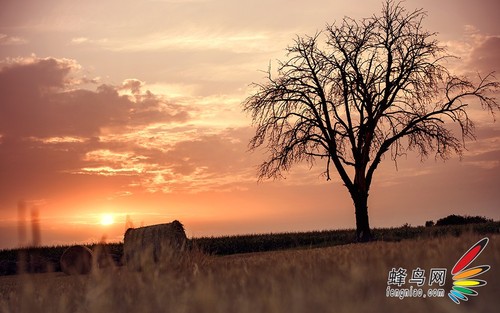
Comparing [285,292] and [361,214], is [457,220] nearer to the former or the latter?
[361,214]

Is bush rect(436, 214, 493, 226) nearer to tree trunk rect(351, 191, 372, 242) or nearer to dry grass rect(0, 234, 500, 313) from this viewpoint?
tree trunk rect(351, 191, 372, 242)

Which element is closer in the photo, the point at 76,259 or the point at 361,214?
the point at 76,259

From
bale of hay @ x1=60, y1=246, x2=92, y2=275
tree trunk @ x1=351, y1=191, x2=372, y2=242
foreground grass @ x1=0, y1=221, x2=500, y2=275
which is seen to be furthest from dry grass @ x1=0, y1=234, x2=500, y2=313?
tree trunk @ x1=351, y1=191, x2=372, y2=242

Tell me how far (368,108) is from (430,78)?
322 cm

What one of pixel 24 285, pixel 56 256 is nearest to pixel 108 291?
pixel 24 285

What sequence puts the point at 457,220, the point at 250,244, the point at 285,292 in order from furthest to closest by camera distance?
the point at 457,220 < the point at 250,244 < the point at 285,292

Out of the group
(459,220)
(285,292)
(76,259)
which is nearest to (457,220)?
(459,220)

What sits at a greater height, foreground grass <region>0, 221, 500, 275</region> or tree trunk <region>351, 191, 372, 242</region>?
tree trunk <region>351, 191, 372, 242</region>

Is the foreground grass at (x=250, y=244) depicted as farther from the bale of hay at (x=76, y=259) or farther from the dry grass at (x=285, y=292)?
the dry grass at (x=285, y=292)

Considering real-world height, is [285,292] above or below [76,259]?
above

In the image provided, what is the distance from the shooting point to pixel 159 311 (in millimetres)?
3484

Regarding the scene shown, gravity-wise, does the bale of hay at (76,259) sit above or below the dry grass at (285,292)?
below

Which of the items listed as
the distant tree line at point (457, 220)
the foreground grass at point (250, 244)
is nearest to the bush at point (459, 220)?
the distant tree line at point (457, 220)

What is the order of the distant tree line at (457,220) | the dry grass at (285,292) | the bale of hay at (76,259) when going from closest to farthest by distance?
the dry grass at (285,292) → the bale of hay at (76,259) → the distant tree line at (457,220)
